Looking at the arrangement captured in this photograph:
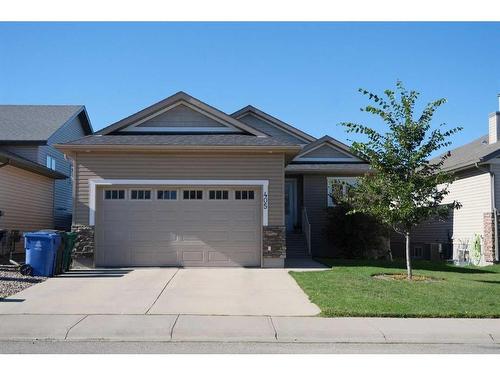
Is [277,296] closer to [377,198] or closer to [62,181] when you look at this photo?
[377,198]

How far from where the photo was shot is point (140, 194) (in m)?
16.0

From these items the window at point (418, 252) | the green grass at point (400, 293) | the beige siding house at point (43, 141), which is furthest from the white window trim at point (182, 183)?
the window at point (418, 252)

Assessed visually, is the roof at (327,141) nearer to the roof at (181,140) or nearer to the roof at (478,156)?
the roof at (478,156)

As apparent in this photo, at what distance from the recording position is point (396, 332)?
8.09 m

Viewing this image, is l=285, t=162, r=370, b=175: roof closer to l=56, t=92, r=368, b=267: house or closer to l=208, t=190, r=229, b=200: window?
l=56, t=92, r=368, b=267: house

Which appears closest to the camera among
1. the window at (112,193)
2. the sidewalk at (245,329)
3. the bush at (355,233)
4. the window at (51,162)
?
the sidewalk at (245,329)

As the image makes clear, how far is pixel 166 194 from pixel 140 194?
76 centimetres

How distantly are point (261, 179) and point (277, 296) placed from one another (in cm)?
548

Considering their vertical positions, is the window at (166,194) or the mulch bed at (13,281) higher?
the window at (166,194)

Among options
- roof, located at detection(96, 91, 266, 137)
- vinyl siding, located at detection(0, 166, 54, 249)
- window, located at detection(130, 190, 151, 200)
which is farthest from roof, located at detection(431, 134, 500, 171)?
vinyl siding, located at detection(0, 166, 54, 249)

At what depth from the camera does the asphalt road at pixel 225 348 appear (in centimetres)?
707

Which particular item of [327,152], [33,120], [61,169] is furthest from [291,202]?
[33,120]

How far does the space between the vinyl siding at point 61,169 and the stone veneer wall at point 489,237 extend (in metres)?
17.7

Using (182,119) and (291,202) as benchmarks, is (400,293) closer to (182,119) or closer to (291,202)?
(182,119)
